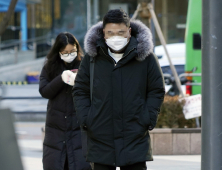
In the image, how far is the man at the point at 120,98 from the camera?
3471mm

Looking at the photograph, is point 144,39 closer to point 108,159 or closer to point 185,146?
point 108,159

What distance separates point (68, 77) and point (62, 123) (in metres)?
0.44

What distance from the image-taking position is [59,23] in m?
26.0

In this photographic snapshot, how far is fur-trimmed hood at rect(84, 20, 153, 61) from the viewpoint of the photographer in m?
3.55

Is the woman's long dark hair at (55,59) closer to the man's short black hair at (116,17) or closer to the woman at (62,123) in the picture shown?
the woman at (62,123)

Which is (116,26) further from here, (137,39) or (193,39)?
(193,39)

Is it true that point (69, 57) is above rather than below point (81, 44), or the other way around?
above

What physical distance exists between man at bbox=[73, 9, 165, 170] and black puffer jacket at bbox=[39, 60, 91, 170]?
1.03 meters

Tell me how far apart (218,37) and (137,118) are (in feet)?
3.09

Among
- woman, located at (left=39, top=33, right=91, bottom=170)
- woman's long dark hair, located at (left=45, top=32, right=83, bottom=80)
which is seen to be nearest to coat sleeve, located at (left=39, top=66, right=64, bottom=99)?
woman, located at (left=39, top=33, right=91, bottom=170)

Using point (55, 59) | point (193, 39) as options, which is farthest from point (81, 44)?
point (55, 59)

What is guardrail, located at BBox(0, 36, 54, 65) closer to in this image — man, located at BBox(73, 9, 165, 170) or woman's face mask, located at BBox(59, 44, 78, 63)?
woman's face mask, located at BBox(59, 44, 78, 63)

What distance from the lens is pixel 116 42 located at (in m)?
3.52

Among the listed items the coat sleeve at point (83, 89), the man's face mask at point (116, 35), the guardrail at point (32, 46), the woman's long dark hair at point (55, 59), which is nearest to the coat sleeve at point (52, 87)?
the woman's long dark hair at point (55, 59)
